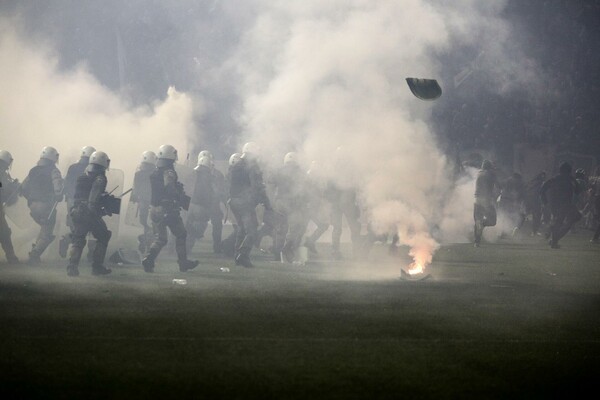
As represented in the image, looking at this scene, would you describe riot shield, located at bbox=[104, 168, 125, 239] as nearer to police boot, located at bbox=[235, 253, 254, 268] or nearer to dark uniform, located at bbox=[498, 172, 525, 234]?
police boot, located at bbox=[235, 253, 254, 268]

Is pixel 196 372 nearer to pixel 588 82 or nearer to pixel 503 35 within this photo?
pixel 503 35

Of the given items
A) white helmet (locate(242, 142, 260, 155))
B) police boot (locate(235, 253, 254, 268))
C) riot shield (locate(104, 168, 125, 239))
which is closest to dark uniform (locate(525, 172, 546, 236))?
white helmet (locate(242, 142, 260, 155))

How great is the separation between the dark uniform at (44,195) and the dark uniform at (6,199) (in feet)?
1.35

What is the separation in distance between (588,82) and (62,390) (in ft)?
128

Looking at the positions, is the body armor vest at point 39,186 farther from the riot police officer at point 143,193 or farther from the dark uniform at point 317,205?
the dark uniform at point 317,205

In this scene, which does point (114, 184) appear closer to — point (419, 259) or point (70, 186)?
point (70, 186)

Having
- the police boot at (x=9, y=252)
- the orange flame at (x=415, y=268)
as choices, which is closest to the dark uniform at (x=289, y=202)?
the orange flame at (x=415, y=268)

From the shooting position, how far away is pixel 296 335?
29.4 feet

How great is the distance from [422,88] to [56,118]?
43.1 feet

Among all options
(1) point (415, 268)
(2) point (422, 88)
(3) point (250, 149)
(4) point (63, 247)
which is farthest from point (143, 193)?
(1) point (415, 268)

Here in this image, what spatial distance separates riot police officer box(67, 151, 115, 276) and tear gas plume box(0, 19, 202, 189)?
1094 cm

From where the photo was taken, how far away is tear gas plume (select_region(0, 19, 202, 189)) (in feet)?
91.7

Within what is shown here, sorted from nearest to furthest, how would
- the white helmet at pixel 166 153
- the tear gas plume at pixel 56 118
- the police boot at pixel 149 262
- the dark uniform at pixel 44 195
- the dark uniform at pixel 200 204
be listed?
1. the police boot at pixel 149 262
2. the white helmet at pixel 166 153
3. the dark uniform at pixel 44 195
4. the dark uniform at pixel 200 204
5. the tear gas plume at pixel 56 118

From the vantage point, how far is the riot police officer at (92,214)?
15.0m
